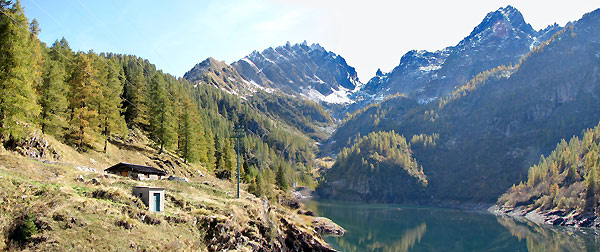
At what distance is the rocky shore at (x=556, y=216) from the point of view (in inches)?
4419

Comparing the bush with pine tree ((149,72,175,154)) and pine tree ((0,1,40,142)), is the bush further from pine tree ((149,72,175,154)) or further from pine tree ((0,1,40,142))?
pine tree ((149,72,175,154))

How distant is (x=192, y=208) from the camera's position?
3312 centimetres

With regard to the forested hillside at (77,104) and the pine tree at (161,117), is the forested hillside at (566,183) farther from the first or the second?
the pine tree at (161,117)

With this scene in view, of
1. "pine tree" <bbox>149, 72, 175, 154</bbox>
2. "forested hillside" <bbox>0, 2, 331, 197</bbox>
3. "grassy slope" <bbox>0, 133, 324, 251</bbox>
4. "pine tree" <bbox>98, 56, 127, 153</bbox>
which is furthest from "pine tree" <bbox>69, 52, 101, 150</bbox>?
"pine tree" <bbox>149, 72, 175, 154</bbox>

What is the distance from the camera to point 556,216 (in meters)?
125

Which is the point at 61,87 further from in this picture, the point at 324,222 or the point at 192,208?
the point at 324,222

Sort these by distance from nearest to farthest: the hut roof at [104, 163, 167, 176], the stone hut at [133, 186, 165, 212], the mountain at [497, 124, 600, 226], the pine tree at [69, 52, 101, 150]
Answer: the stone hut at [133, 186, 165, 212]
the hut roof at [104, 163, 167, 176]
the pine tree at [69, 52, 101, 150]
the mountain at [497, 124, 600, 226]

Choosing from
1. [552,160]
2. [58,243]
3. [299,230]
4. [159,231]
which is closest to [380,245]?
[299,230]

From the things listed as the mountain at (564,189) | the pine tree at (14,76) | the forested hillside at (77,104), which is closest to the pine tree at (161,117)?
the forested hillside at (77,104)

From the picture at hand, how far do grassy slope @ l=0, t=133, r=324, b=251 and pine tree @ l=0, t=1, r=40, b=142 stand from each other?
257cm

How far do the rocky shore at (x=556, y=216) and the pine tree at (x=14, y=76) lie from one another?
440ft

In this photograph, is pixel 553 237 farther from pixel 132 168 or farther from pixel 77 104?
pixel 77 104

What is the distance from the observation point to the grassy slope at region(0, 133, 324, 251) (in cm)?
2123

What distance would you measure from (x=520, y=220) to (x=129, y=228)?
463ft
